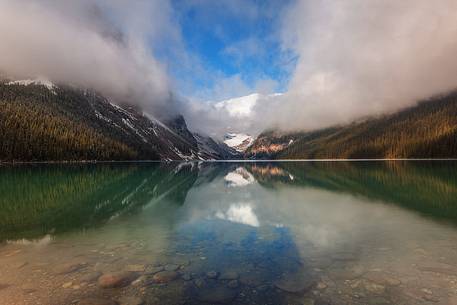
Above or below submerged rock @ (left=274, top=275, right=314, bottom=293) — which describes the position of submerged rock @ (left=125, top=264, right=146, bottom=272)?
below

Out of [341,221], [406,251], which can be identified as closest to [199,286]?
[406,251]

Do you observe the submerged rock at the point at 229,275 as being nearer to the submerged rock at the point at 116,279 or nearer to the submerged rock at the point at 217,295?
the submerged rock at the point at 217,295

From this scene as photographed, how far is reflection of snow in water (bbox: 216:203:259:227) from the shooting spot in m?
27.7

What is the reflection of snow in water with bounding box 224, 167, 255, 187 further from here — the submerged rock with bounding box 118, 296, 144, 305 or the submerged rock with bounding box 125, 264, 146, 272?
the submerged rock with bounding box 118, 296, 144, 305

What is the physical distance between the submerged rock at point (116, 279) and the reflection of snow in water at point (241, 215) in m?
13.3

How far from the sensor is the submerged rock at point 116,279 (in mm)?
13250

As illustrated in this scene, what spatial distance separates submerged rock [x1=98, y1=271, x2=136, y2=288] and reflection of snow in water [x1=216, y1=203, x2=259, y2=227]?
1335 centimetres

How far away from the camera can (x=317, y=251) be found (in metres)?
18.3

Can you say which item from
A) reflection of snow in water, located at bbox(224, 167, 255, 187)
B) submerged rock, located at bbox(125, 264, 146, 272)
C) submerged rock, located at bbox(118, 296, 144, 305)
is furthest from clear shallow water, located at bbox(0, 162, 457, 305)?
reflection of snow in water, located at bbox(224, 167, 255, 187)

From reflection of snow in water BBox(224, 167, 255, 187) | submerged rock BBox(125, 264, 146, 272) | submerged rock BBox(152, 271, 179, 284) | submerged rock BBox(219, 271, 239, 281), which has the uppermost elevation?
reflection of snow in water BBox(224, 167, 255, 187)

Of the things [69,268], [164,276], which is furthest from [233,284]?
[69,268]

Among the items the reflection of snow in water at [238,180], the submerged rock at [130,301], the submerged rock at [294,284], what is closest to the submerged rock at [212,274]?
the submerged rock at [294,284]

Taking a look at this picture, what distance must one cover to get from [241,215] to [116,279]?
18.0 metres

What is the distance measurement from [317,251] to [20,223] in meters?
23.6
